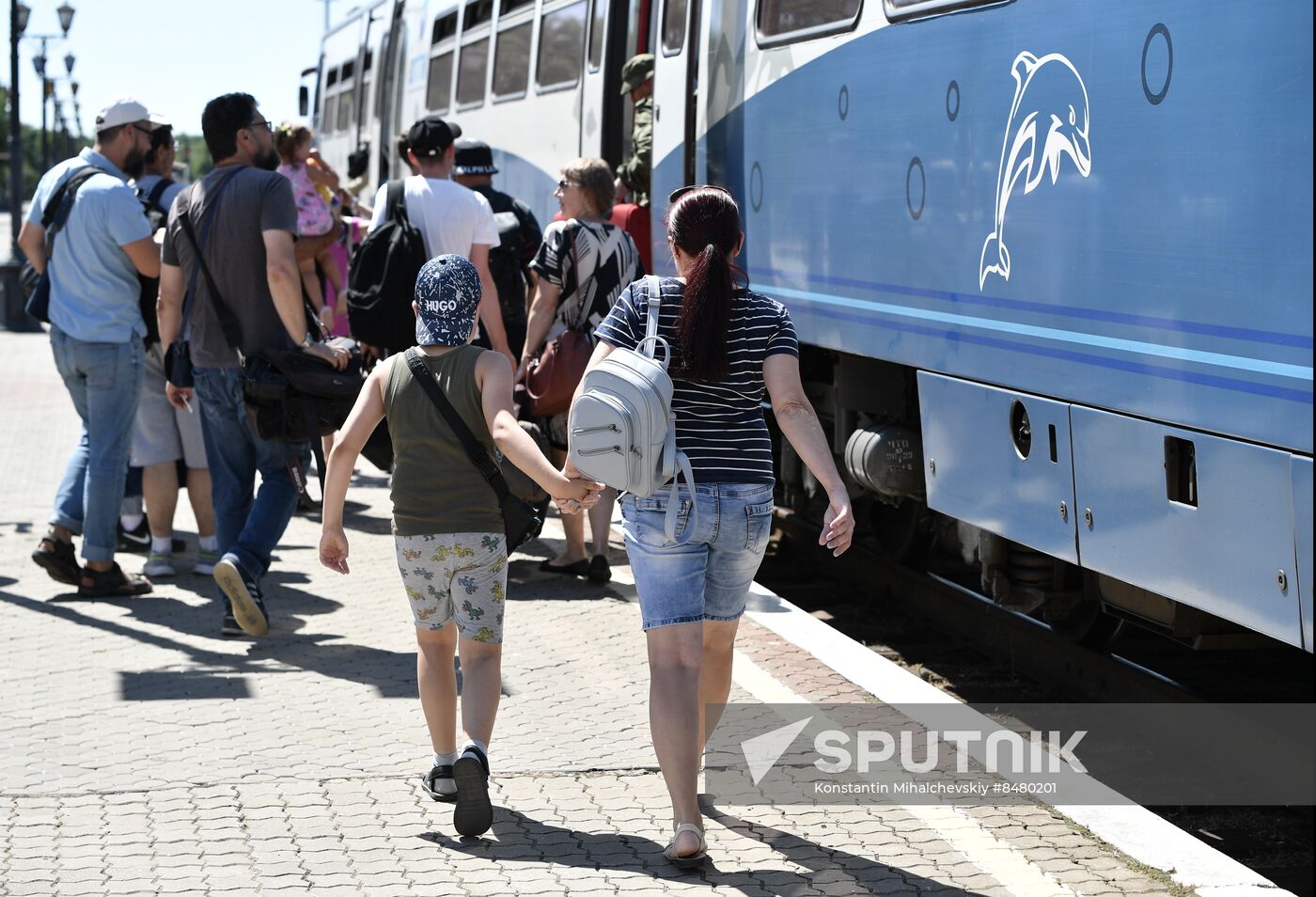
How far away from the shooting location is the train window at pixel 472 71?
14.5 m

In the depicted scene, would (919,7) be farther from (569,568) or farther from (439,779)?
(439,779)

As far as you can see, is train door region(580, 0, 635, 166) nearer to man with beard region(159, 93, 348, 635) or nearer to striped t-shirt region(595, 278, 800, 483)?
man with beard region(159, 93, 348, 635)

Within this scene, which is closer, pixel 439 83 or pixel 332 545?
pixel 332 545

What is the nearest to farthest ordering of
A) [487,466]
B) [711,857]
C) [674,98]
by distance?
[711,857] < [487,466] < [674,98]

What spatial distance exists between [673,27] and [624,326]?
16.7ft

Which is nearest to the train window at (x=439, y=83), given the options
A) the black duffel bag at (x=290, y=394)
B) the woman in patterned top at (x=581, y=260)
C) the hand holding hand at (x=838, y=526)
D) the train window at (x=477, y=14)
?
the train window at (x=477, y=14)

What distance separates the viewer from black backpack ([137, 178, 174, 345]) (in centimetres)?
808

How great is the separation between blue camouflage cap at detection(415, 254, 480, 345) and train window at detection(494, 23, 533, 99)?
8.41 meters

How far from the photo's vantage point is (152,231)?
810cm

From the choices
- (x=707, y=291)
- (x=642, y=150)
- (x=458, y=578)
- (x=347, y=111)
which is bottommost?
(x=458, y=578)

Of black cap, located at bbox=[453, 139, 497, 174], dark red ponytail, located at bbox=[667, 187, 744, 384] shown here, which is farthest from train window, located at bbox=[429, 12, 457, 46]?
dark red ponytail, located at bbox=[667, 187, 744, 384]

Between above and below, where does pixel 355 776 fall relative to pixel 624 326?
below

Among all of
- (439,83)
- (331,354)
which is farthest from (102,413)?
(439,83)

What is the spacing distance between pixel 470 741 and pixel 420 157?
354 cm
